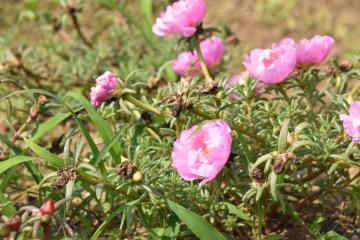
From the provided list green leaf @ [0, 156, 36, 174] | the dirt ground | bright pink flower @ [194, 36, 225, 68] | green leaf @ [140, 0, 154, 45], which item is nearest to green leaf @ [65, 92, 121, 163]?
green leaf @ [0, 156, 36, 174]

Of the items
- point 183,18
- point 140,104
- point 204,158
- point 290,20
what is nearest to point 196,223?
point 204,158

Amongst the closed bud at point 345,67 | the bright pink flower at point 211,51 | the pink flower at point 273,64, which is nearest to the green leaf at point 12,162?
the pink flower at point 273,64

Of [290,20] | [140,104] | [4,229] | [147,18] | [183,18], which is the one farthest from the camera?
[290,20]

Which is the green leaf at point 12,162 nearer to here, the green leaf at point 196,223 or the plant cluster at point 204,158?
the plant cluster at point 204,158

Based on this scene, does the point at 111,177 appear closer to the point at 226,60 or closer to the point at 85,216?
the point at 85,216

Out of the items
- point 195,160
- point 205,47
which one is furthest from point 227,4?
point 195,160

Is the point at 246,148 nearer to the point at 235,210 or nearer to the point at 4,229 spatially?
the point at 235,210

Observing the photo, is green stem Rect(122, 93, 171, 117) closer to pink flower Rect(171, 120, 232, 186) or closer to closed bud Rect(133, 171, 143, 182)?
pink flower Rect(171, 120, 232, 186)
